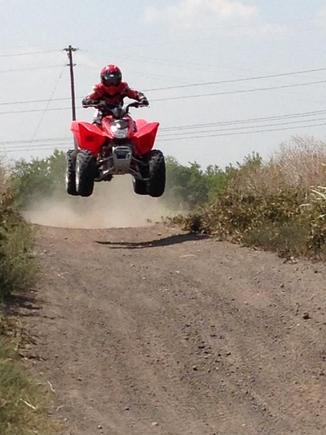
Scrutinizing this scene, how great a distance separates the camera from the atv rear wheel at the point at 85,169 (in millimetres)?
14766

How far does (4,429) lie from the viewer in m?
6.63

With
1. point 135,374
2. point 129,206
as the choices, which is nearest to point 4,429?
point 135,374

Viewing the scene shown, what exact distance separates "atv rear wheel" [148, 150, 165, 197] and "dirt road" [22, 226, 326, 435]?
7.30 ft

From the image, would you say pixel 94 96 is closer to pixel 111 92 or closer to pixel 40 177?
pixel 111 92

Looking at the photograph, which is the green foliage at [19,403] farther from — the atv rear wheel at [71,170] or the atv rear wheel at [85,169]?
the atv rear wheel at [71,170]

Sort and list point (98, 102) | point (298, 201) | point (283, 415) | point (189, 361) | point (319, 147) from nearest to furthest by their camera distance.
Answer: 1. point (283, 415)
2. point (189, 361)
3. point (298, 201)
4. point (98, 102)
5. point (319, 147)

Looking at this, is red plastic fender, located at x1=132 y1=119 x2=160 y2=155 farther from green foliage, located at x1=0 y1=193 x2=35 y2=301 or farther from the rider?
green foliage, located at x1=0 y1=193 x2=35 y2=301

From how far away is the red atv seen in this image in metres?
14.8

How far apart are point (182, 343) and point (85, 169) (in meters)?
5.90

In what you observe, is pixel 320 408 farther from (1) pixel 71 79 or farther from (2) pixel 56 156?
(1) pixel 71 79

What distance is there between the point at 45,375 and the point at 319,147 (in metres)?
10.0

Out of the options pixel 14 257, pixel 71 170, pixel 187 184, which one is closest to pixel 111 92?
pixel 71 170

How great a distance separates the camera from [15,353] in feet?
26.8

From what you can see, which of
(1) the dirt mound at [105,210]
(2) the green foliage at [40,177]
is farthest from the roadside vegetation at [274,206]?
(2) the green foliage at [40,177]
